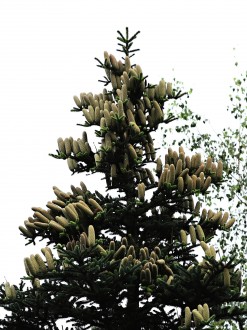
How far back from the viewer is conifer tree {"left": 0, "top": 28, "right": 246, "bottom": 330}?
36.3ft

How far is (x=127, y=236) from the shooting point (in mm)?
12664

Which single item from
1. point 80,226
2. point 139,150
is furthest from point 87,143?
point 80,226

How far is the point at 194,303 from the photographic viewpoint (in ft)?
37.1

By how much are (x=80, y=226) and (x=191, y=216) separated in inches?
78.6

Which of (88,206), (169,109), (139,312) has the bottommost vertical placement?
(139,312)

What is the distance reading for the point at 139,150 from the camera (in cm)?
1307

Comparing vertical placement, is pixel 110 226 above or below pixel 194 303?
above

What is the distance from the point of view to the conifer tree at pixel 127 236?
11055 mm

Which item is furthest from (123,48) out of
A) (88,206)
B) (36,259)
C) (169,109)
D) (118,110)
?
(169,109)

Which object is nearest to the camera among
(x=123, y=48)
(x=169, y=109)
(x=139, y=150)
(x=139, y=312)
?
(x=139, y=312)

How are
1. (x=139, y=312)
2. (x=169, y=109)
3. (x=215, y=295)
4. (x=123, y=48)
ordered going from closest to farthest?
(x=215, y=295) → (x=139, y=312) → (x=123, y=48) → (x=169, y=109)

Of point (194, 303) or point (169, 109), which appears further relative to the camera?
point (169, 109)

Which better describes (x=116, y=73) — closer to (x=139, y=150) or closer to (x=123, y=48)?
(x=123, y=48)

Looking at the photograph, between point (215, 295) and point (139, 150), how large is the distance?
315 cm
